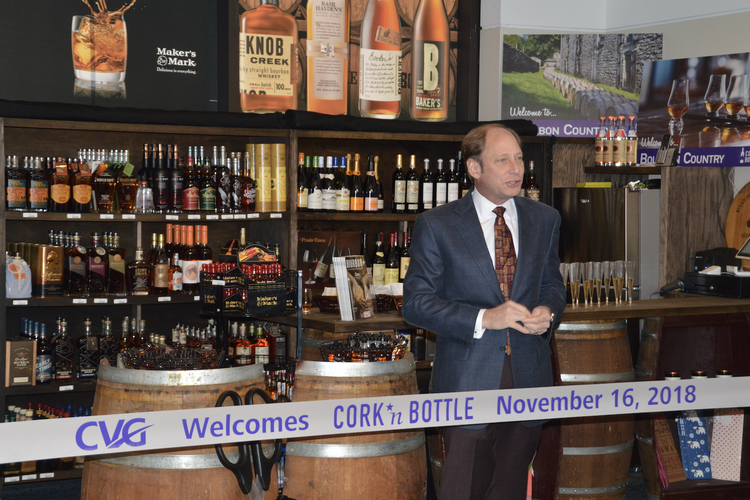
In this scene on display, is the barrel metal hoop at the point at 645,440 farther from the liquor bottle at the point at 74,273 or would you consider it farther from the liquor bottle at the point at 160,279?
the liquor bottle at the point at 74,273

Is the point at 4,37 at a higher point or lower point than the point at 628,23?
lower

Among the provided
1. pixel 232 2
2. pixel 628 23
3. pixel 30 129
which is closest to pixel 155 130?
pixel 30 129

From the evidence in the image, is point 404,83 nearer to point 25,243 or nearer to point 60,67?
point 60,67

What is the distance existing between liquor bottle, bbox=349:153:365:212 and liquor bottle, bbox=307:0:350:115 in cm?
101

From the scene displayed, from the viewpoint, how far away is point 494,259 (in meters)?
2.64

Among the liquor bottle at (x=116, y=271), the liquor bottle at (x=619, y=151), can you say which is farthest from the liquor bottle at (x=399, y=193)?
the liquor bottle at (x=116, y=271)

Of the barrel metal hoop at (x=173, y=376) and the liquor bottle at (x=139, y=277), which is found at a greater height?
the liquor bottle at (x=139, y=277)

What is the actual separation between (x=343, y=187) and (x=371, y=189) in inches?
9.8

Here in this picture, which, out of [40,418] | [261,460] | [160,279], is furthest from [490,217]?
[40,418]

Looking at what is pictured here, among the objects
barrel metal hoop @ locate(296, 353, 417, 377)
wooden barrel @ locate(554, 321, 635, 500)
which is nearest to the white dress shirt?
barrel metal hoop @ locate(296, 353, 417, 377)

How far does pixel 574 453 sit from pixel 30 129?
135 inches

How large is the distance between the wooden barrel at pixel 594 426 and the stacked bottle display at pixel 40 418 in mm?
2570

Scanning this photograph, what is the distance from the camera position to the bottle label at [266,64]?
18.0 feet

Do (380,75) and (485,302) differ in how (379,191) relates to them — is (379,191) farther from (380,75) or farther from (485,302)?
(485,302)
